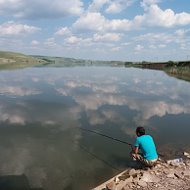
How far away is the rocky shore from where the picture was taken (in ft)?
29.4

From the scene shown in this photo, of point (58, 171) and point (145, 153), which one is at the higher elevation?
point (145, 153)

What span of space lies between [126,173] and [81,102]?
16703 mm

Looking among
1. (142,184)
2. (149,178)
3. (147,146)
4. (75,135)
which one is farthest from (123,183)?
(75,135)

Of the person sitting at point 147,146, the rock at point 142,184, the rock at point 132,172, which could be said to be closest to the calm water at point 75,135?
the rock at point 132,172

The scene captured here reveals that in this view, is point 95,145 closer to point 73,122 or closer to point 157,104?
point 73,122

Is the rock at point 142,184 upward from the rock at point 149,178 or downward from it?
downward

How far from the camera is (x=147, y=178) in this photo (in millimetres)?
9438

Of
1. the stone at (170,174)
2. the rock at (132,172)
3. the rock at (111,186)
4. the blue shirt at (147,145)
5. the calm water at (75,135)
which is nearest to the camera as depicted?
the rock at (111,186)

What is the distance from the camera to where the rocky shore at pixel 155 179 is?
895 centimetres

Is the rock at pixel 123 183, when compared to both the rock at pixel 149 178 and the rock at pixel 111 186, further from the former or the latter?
the rock at pixel 149 178

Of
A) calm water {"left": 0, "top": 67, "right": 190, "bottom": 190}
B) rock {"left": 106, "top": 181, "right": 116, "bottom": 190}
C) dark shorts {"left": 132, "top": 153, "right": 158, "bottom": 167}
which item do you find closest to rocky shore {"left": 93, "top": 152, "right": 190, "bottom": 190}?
rock {"left": 106, "top": 181, "right": 116, "bottom": 190}

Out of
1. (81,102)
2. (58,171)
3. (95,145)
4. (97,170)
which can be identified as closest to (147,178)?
(97,170)

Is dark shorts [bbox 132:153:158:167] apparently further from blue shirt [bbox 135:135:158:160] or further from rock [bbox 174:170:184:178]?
rock [bbox 174:170:184:178]

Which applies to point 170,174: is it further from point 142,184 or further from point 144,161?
point 142,184
